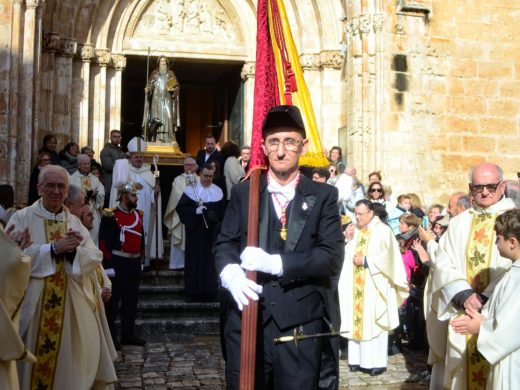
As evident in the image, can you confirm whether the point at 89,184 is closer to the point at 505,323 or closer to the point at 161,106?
the point at 161,106

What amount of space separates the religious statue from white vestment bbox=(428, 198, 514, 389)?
887cm

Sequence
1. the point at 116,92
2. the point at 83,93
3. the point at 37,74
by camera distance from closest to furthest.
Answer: the point at 37,74, the point at 83,93, the point at 116,92

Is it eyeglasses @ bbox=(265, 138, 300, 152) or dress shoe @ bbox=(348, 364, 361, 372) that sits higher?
eyeglasses @ bbox=(265, 138, 300, 152)

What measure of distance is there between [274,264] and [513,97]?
1222 centimetres

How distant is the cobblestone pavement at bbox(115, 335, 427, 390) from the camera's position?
675 centimetres

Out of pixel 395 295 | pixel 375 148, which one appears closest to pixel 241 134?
pixel 375 148

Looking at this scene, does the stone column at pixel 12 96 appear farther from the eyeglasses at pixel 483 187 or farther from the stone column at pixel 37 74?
the eyeglasses at pixel 483 187

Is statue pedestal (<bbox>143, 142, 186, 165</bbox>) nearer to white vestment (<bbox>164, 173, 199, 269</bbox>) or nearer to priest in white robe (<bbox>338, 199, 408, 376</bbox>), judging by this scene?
white vestment (<bbox>164, 173, 199, 269</bbox>)

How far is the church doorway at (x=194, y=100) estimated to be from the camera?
16.8 meters

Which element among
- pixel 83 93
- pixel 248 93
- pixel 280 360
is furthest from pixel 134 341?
pixel 248 93

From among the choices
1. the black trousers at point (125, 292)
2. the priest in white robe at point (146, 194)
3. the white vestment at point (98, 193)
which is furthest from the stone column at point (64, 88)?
the black trousers at point (125, 292)

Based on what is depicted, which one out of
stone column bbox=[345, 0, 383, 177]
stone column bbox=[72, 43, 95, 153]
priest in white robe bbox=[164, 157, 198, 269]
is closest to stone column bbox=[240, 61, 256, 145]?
stone column bbox=[345, 0, 383, 177]

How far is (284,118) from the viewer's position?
346 centimetres

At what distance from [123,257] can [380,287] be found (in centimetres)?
315
